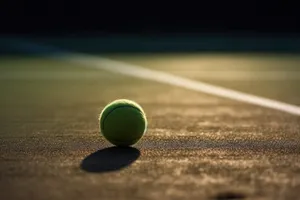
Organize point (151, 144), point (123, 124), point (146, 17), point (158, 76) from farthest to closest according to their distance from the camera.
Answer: point (146, 17) → point (158, 76) → point (151, 144) → point (123, 124)

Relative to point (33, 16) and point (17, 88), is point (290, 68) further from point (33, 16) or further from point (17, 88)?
point (33, 16)

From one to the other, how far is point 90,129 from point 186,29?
50.7 feet

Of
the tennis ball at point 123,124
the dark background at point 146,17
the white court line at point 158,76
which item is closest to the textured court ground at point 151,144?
the tennis ball at point 123,124

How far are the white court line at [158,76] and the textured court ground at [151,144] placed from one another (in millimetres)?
271

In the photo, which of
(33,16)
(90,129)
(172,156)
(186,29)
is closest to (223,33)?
(186,29)

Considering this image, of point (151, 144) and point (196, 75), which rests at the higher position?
point (151, 144)

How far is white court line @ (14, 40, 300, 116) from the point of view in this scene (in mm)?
9094

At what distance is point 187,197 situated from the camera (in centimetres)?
434

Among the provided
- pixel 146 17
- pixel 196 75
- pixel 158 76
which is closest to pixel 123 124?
pixel 158 76

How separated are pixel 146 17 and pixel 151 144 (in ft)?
55.0

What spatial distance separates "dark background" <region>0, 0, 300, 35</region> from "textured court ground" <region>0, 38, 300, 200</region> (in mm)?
10210

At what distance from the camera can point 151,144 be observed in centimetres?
613

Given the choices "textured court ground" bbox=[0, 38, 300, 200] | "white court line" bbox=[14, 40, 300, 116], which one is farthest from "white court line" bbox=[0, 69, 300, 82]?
"white court line" bbox=[14, 40, 300, 116]

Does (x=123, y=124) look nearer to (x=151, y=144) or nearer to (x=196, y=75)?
(x=151, y=144)
